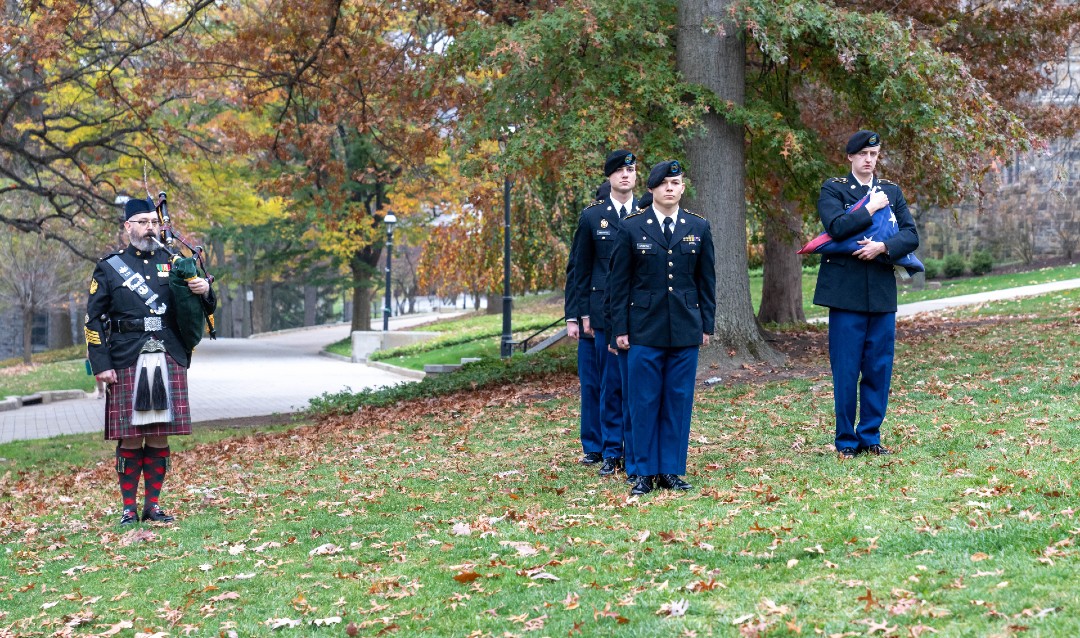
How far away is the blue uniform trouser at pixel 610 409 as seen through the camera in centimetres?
932

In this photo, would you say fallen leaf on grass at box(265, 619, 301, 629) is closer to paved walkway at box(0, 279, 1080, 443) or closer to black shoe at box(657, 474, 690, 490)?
black shoe at box(657, 474, 690, 490)

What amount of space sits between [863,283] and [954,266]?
35175 mm

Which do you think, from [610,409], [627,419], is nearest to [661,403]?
[627,419]

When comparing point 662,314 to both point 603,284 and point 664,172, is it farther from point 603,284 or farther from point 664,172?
point 603,284

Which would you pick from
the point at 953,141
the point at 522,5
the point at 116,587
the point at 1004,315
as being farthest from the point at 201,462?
the point at 1004,315

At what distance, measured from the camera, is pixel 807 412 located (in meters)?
11.8

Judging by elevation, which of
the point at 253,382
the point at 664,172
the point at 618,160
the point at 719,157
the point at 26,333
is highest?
the point at 719,157

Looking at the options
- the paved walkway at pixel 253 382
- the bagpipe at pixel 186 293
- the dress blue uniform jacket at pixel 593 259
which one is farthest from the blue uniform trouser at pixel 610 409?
the paved walkway at pixel 253 382

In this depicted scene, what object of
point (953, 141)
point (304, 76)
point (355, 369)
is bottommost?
point (355, 369)

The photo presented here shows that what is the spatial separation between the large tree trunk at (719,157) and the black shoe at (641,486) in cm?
749

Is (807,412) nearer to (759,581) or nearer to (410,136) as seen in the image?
(759,581)

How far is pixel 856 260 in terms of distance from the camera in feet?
27.5

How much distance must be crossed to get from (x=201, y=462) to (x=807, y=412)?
679 centimetres

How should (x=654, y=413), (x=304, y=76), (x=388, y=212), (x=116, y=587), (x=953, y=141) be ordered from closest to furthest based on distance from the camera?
(x=116, y=587)
(x=654, y=413)
(x=953, y=141)
(x=304, y=76)
(x=388, y=212)
